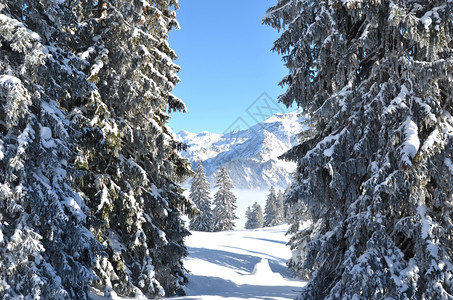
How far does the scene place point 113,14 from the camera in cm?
1099

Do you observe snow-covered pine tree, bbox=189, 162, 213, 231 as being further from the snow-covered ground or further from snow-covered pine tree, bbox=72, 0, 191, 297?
snow-covered pine tree, bbox=72, 0, 191, 297

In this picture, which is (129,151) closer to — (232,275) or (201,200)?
(232,275)

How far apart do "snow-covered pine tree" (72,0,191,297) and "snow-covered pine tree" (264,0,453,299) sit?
5.14 metres

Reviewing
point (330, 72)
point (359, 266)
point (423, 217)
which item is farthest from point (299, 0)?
point (359, 266)

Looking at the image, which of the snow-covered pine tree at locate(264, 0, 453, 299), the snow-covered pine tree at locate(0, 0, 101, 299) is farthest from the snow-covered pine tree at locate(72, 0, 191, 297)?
the snow-covered pine tree at locate(264, 0, 453, 299)

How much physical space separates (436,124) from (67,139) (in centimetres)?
689

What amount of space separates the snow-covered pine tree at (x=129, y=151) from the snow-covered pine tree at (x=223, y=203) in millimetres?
36670

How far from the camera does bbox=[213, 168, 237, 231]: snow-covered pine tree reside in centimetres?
4906

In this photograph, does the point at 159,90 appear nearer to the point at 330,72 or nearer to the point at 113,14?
the point at 113,14

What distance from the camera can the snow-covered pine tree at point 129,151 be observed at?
401 inches

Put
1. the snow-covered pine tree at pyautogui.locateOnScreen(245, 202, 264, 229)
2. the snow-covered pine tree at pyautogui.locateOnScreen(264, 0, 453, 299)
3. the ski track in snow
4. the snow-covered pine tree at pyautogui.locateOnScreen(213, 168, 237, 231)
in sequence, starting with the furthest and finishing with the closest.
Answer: the snow-covered pine tree at pyautogui.locateOnScreen(245, 202, 264, 229)
the snow-covered pine tree at pyautogui.locateOnScreen(213, 168, 237, 231)
the ski track in snow
the snow-covered pine tree at pyautogui.locateOnScreen(264, 0, 453, 299)

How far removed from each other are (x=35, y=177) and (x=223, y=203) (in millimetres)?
43116

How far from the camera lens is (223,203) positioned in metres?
49.2

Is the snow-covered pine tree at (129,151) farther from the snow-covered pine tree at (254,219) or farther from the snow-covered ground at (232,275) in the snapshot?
the snow-covered pine tree at (254,219)
